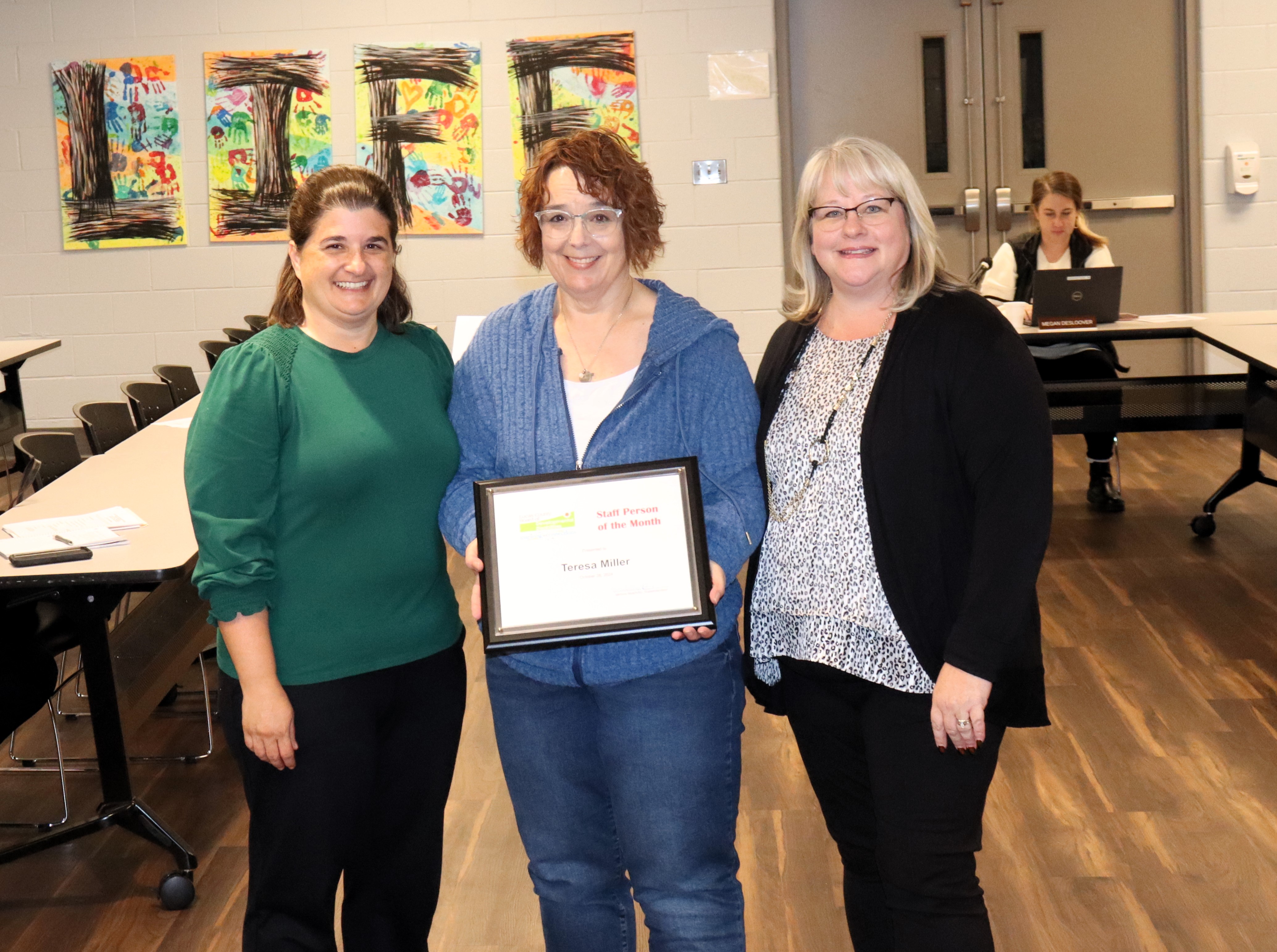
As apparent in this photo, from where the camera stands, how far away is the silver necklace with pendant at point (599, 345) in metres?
1.89

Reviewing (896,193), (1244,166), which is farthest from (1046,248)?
(896,193)

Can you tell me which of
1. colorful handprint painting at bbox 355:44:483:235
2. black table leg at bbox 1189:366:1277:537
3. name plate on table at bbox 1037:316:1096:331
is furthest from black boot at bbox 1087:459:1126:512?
colorful handprint painting at bbox 355:44:483:235

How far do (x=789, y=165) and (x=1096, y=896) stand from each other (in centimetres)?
529

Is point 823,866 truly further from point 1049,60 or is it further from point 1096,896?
point 1049,60

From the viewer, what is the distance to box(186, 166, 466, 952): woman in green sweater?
1819mm

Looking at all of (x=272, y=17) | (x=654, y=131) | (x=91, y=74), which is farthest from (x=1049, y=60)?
(x=91, y=74)

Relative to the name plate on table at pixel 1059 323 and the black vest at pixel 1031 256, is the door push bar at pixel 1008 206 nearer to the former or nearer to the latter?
Result: the black vest at pixel 1031 256

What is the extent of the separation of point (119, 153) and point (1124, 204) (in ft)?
18.6

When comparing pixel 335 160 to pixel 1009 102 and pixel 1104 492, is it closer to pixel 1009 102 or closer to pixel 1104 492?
pixel 1009 102

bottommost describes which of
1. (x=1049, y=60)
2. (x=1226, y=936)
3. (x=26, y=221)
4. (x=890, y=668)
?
(x=1226, y=936)

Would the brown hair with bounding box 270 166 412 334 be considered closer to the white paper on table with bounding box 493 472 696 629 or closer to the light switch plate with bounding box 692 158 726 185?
the white paper on table with bounding box 493 472 696 629

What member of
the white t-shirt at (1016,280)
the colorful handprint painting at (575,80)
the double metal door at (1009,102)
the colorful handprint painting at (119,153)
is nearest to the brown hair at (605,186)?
the white t-shirt at (1016,280)

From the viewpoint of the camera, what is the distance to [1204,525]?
5.15 meters

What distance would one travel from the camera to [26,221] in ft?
24.0
